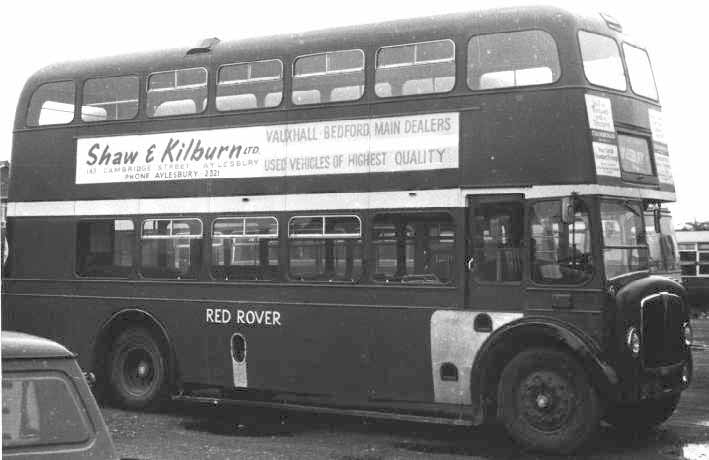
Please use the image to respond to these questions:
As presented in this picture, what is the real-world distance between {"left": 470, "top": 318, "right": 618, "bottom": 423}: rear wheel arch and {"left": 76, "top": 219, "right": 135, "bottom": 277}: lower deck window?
483 centimetres

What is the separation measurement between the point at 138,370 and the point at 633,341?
6.03 m

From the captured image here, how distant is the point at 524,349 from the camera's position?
9.67 m

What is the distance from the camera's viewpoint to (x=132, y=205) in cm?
1246

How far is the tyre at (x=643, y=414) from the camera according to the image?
10.5 meters

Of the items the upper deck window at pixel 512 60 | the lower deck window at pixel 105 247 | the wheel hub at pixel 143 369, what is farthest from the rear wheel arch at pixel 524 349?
the lower deck window at pixel 105 247

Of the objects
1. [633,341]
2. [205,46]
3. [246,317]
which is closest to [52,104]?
[205,46]

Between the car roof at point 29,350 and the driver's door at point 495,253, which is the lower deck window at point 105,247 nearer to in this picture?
the driver's door at point 495,253

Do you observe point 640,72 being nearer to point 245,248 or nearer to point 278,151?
point 278,151

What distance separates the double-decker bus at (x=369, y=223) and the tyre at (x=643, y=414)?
36 mm

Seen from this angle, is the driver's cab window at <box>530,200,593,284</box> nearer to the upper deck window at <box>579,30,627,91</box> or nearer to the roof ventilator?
the upper deck window at <box>579,30,627,91</box>

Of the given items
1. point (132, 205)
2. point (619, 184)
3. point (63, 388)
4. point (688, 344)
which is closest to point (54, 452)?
point (63, 388)

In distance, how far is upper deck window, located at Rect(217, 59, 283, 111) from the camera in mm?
11500

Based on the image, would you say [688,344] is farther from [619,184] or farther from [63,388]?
[63,388]

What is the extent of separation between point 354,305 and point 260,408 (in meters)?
2.73
